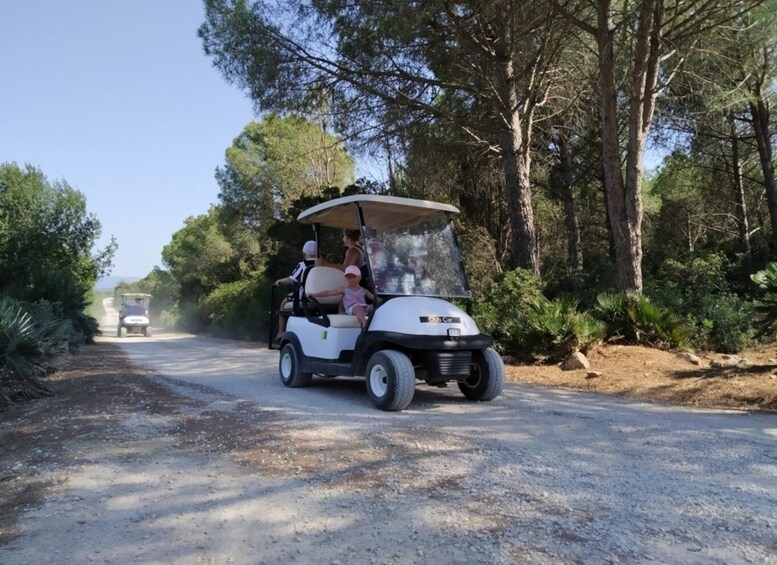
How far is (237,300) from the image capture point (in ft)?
95.2

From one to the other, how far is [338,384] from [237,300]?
21.0m

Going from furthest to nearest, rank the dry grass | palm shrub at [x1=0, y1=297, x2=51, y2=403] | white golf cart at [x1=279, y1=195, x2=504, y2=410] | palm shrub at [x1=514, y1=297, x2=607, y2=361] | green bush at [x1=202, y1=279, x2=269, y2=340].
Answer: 1. green bush at [x1=202, y1=279, x2=269, y2=340]
2. palm shrub at [x1=514, y1=297, x2=607, y2=361]
3. palm shrub at [x1=0, y1=297, x2=51, y2=403]
4. the dry grass
5. white golf cart at [x1=279, y1=195, x2=504, y2=410]

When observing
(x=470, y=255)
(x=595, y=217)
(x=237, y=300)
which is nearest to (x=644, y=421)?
(x=470, y=255)

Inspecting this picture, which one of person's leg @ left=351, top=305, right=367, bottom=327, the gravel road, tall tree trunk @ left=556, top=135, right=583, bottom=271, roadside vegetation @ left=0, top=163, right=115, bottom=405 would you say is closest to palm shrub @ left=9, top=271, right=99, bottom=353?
roadside vegetation @ left=0, top=163, right=115, bottom=405

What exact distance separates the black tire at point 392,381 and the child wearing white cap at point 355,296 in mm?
780

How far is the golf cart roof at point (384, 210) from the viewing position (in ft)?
24.2

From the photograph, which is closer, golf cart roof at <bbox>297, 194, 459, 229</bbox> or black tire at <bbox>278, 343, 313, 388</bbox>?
golf cart roof at <bbox>297, 194, 459, 229</bbox>

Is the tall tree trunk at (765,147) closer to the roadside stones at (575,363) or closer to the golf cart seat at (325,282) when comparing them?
the roadside stones at (575,363)

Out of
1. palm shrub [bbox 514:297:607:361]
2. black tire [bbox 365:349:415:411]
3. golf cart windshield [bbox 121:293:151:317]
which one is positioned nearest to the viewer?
black tire [bbox 365:349:415:411]

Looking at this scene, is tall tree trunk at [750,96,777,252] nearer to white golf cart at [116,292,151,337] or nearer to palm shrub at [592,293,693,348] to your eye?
palm shrub at [592,293,693,348]

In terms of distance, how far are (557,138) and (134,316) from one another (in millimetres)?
22258

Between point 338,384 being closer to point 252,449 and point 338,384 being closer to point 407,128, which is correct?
point 252,449

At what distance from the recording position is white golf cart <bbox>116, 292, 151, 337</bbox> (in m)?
31.7

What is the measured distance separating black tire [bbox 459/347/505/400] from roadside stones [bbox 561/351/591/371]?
322 centimetres
